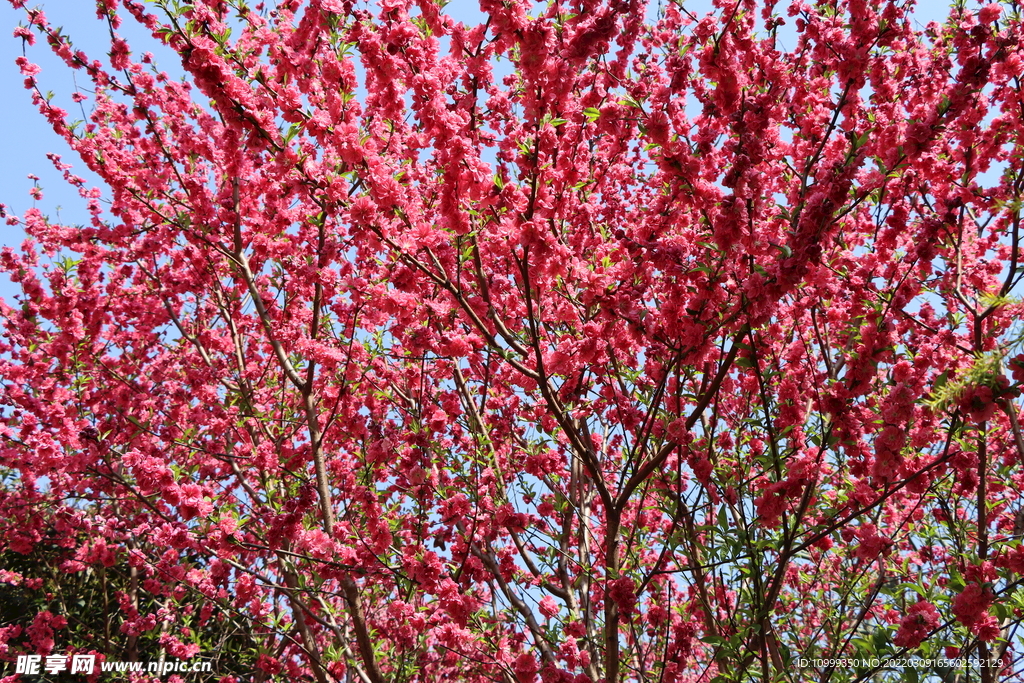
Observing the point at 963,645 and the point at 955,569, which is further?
the point at 963,645

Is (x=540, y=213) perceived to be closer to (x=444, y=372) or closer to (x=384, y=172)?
(x=384, y=172)

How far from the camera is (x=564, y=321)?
13.5ft

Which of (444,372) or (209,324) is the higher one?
(209,324)

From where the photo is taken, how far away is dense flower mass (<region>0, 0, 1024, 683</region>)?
318cm

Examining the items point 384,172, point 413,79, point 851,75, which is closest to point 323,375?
point 384,172

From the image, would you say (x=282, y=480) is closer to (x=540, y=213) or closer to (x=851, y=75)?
(x=540, y=213)

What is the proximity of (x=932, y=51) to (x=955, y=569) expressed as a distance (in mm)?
A: 3896

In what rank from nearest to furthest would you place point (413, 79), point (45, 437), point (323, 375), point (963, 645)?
1. point (413, 79)
2. point (963, 645)
3. point (45, 437)
4. point (323, 375)

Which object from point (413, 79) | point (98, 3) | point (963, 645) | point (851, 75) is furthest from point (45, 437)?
point (963, 645)

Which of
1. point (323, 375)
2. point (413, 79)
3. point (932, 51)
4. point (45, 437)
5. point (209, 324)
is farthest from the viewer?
point (209, 324)

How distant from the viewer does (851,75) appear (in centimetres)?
358

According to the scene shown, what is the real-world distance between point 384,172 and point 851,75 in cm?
263

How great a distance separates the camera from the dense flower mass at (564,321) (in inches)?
125

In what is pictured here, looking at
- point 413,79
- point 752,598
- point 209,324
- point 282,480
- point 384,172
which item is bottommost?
point 752,598
